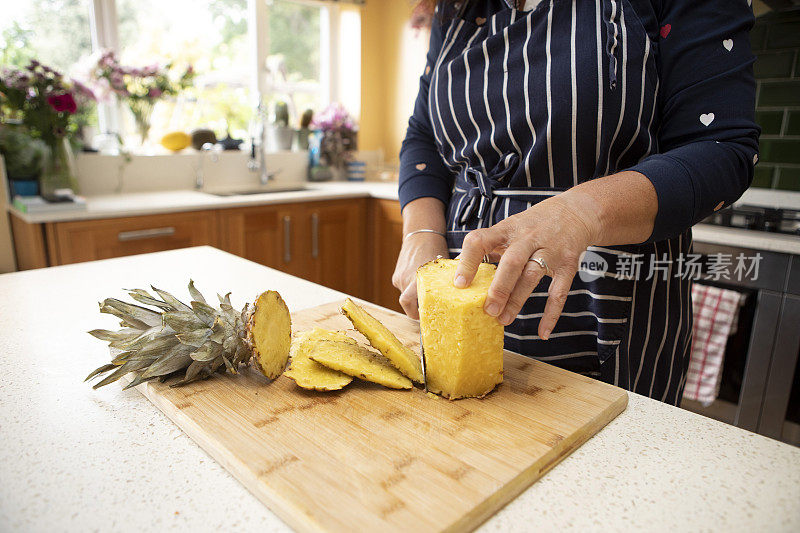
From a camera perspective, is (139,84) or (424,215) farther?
(139,84)

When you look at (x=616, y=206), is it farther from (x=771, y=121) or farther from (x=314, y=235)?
(x=314, y=235)

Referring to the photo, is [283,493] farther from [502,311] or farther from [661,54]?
[661,54]

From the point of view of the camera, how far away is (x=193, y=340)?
2.51ft

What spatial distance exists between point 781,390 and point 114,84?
3.20 meters

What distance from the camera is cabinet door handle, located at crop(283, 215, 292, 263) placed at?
9.72 ft

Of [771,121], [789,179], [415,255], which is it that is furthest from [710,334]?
[415,255]

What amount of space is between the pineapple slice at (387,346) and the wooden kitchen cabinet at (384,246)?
2367mm

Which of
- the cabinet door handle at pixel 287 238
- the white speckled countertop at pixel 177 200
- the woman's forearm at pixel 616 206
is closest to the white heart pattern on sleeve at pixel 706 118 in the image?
the woman's forearm at pixel 616 206

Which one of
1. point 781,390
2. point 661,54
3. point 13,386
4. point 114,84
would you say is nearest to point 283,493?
point 13,386

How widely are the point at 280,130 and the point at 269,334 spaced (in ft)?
10.1

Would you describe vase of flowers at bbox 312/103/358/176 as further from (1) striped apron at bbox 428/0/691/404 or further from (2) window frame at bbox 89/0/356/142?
(1) striped apron at bbox 428/0/691/404

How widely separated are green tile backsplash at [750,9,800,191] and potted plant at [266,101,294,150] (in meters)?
2.58

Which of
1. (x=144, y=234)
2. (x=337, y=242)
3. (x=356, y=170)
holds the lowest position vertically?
(x=337, y=242)

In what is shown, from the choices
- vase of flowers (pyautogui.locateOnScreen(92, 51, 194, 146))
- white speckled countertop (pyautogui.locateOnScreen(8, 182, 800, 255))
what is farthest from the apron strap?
vase of flowers (pyautogui.locateOnScreen(92, 51, 194, 146))
